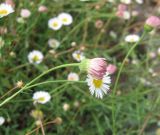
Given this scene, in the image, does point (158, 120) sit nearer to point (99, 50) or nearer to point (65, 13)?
point (99, 50)

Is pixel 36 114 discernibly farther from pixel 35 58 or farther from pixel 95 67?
pixel 95 67

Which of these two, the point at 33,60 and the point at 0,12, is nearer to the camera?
the point at 0,12

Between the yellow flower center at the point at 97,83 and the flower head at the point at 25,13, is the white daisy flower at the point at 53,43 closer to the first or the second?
the flower head at the point at 25,13

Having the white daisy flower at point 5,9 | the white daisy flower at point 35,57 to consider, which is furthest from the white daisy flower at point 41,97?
the white daisy flower at point 5,9

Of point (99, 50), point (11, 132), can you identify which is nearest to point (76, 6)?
point (99, 50)

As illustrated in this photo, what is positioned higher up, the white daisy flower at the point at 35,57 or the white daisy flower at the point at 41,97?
the white daisy flower at the point at 35,57

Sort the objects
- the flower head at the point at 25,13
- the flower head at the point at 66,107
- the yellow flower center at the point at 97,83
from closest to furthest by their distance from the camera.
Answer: the yellow flower center at the point at 97,83 → the flower head at the point at 66,107 → the flower head at the point at 25,13

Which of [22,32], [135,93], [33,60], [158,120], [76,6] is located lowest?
[158,120]
